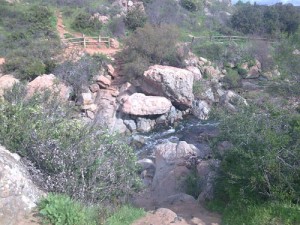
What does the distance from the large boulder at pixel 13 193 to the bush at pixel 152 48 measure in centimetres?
2068

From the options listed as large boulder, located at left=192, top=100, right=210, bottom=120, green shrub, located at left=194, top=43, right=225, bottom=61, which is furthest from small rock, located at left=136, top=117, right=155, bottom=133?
green shrub, located at left=194, top=43, right=225, bottom=61

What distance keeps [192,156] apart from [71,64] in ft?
44.2

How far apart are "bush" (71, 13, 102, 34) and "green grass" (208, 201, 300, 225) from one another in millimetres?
29674

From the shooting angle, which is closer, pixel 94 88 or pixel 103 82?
pixel 94 88

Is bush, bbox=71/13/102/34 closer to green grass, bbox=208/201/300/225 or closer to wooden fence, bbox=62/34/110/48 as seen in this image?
wooden fence, bbox=62/34/110/48

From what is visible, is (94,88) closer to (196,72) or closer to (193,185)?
(196,72)

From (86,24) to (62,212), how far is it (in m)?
31.3

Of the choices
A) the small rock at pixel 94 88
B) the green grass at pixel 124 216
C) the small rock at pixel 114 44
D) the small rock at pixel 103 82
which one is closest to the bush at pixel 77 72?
the small rock at pixel 94 88

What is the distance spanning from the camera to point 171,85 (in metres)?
24.3

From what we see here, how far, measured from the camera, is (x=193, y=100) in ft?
82.7

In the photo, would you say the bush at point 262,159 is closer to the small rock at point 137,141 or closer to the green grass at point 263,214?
the green grass at point 263,214

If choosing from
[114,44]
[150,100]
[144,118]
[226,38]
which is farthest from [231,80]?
[226,38]

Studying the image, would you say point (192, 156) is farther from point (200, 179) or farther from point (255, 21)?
point (255, 21)

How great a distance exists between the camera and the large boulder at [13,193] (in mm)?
5969
